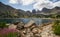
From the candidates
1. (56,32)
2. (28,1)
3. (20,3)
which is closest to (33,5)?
(28,1)

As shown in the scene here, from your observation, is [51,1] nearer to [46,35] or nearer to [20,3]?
[20,3]

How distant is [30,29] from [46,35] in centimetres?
89

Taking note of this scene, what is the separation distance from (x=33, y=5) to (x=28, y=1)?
1.05 ft

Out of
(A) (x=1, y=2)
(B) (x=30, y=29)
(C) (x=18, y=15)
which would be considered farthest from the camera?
(C) (x=18, y=15)

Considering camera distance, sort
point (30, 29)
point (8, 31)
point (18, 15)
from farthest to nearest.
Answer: point (18, 15), point (30, 29), point (8, 31)

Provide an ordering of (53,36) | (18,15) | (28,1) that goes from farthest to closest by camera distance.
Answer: (18,15) < (28,1) < (53,36)

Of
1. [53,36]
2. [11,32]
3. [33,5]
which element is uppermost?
[33,5]

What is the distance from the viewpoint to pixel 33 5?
6.50 m

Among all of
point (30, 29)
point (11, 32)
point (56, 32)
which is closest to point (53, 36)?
point (56, 32)

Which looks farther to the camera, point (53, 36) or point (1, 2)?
point (1, 2)

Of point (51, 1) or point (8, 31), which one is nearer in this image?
point (8, 31)

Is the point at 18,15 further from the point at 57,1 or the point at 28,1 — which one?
the point at 57,1

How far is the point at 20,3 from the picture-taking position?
234 inches

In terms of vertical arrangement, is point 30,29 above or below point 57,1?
below
